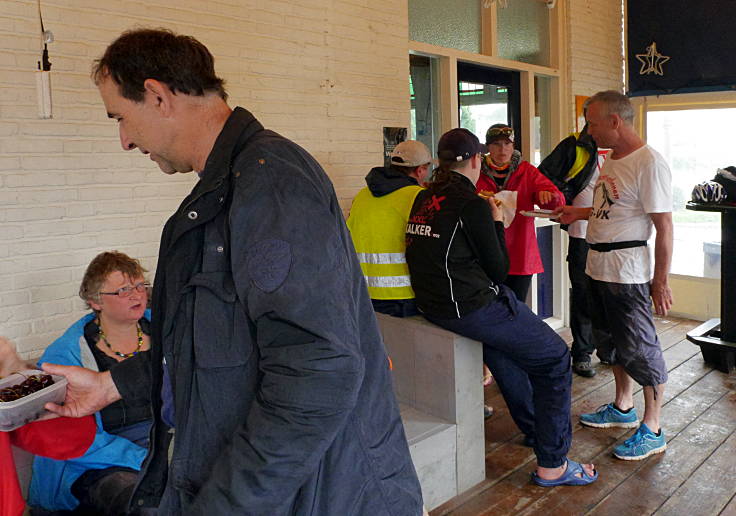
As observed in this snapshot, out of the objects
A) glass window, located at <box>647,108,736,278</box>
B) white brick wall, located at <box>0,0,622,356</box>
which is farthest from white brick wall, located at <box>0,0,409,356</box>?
glass window, located at <box>647,108,736,278</box>

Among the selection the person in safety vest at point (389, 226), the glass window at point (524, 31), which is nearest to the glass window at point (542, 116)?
the glass window at point (524, 31)

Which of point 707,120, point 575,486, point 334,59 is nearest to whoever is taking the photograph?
point 575,486

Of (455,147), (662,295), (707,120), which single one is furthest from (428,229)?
(707,120)

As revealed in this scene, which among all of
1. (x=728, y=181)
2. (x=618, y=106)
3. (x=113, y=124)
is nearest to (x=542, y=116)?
(x=728, y=181)

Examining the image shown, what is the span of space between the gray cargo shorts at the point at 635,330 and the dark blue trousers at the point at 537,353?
0.49m

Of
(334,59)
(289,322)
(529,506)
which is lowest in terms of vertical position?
(529,506)

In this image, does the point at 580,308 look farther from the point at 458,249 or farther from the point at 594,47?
the point at 594,47

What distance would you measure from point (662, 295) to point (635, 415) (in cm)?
96

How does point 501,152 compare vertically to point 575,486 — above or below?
above

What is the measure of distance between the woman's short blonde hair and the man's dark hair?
64.2 inches

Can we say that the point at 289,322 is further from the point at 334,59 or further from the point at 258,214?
the point at 334,59

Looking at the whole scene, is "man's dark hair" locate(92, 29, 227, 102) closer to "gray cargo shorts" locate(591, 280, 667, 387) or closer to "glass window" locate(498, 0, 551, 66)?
"gray cargo shorts" locate(591, 280, 667, 387)

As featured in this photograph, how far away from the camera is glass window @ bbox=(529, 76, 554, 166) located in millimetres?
6520

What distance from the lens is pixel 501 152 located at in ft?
15.4
